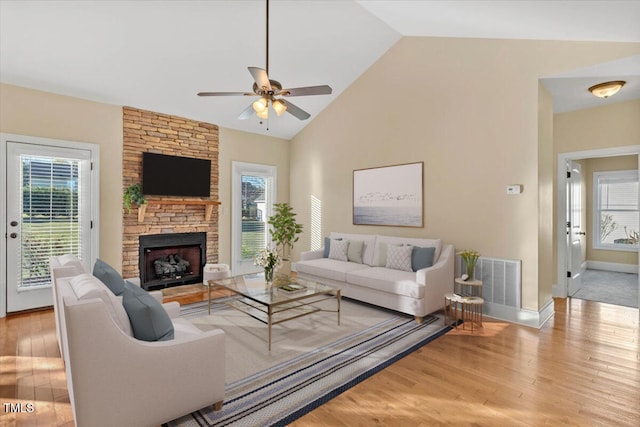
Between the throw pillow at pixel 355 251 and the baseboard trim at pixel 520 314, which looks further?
the throw pillow at pixel 355 251

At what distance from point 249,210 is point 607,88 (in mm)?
5761

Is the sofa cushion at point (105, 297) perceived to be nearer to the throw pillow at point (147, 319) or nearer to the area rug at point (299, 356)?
the throw pillow at point (147, 319)

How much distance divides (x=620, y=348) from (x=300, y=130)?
235 inches

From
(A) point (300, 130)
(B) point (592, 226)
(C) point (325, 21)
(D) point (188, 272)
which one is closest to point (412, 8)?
(C) point (325, 21)

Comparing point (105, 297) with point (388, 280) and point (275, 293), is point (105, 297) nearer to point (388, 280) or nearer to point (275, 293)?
point (275, 293)

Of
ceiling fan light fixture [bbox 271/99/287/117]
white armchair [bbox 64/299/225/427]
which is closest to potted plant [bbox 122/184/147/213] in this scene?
ceiling fan light fixture [bbox 271/99/287/117]

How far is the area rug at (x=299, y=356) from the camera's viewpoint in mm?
2176

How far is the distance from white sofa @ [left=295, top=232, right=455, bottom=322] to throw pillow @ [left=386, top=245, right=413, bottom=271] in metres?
0.07

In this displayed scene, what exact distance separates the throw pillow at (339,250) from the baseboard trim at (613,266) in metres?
5.88

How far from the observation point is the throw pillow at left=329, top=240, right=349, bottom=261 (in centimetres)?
537

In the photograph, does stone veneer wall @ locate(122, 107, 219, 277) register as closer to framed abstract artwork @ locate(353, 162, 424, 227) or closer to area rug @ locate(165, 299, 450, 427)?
area rug @ locate(165, 299, 450, 427)

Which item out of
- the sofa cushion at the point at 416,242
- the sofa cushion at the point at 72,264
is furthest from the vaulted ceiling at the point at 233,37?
the sofa cushion at the point at 72,264

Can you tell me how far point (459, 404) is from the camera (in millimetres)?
2236

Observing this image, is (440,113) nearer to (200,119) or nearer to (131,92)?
(200,119)
